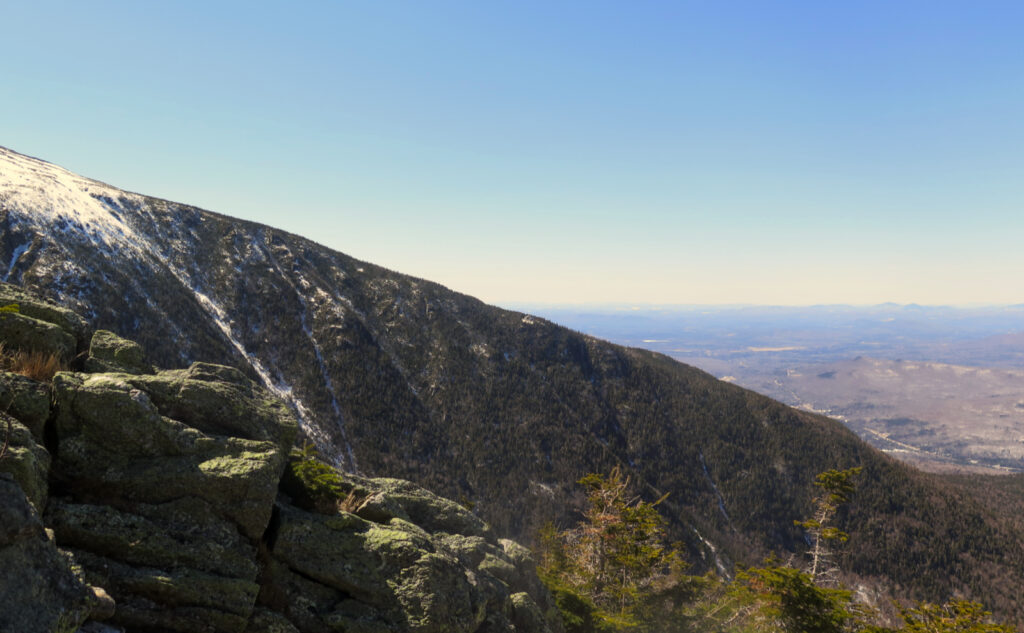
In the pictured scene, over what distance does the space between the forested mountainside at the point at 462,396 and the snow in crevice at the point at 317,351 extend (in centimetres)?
59

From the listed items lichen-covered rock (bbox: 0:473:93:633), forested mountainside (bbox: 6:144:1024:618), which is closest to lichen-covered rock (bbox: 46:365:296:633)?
lichen-covered rock (bbox: 0:473:93:633)

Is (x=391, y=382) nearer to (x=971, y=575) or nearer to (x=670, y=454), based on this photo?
(x=670, y=454)

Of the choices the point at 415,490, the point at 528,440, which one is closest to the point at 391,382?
the point at 528,440

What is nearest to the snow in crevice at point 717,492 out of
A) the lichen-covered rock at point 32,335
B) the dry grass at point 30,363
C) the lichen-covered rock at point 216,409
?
the lichen-covered rock at point 216,409

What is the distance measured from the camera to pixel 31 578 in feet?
21.6

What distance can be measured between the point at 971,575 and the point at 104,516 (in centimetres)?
20095

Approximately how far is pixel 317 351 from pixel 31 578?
440 ft

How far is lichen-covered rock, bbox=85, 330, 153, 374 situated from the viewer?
1326 cm

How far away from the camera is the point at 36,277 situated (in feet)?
278

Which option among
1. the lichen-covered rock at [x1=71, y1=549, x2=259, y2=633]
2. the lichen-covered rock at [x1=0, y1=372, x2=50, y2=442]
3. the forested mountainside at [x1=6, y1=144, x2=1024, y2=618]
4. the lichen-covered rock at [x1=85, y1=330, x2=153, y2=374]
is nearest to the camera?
the lichen-covered rock at [x1=71, y1=549, x2=259, y2=633]

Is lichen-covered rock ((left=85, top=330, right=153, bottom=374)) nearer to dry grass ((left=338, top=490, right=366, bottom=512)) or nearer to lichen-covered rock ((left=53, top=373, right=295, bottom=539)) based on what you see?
lichen-covered rock ((left=53, top=373, right=295, bottom=539))

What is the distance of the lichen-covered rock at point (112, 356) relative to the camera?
1326 centimetres

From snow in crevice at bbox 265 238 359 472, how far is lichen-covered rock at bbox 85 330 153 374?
10004cm

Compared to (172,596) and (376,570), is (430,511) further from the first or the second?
(172,596)
